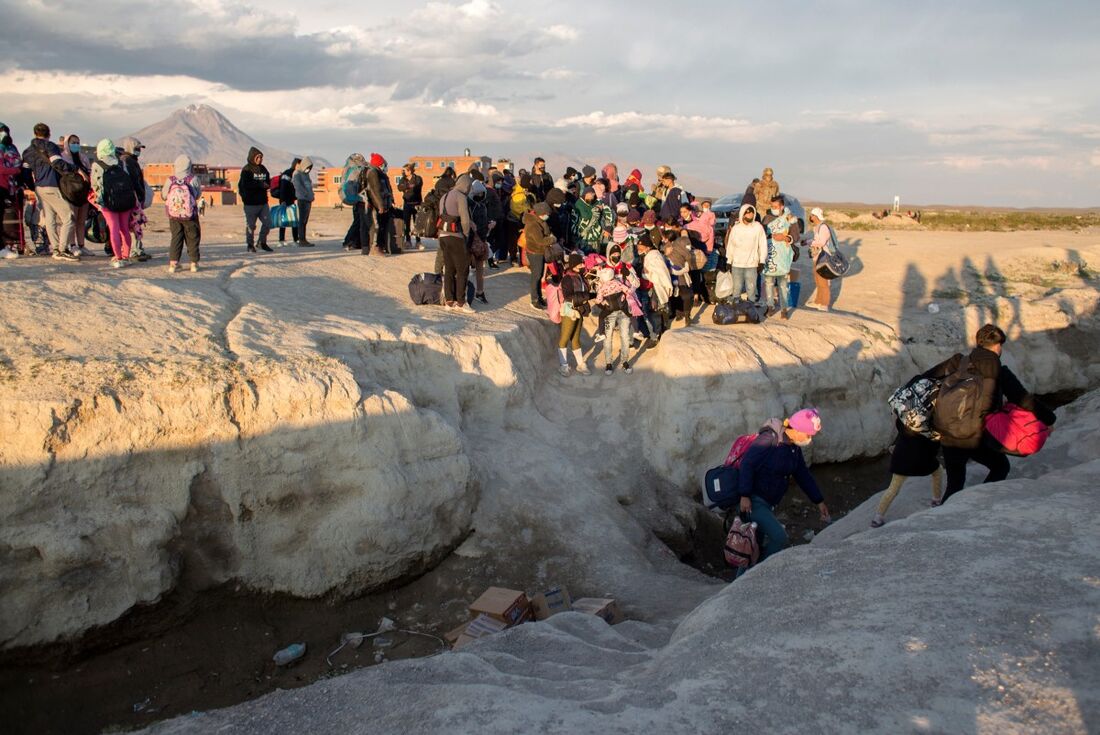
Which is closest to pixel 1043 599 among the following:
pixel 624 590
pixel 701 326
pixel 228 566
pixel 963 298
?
pixel 624 590

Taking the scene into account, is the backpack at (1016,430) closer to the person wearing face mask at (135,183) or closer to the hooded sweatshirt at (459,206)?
the hooded sweatshirt at (459,206)

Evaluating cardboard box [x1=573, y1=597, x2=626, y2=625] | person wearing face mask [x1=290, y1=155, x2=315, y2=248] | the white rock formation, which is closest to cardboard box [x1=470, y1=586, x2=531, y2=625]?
cardboard box [x1=573, y1=597, x2=626, y2=625]

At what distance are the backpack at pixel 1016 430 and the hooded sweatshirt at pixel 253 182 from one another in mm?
10421

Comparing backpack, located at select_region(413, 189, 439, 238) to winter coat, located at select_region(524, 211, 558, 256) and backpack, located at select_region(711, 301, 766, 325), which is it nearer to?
winter coat, located at select_region(524, 211, 558, 256)

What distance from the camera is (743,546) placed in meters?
7.70

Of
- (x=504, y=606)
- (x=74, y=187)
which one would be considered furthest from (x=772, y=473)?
(x=74, y=187)

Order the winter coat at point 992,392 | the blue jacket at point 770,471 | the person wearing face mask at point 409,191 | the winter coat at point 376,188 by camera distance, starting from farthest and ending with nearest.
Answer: the person wearing face mask at point 409,191
the winter coat at point 376,188
the blue jacket at point 770,471
the winter coat at point 992,392

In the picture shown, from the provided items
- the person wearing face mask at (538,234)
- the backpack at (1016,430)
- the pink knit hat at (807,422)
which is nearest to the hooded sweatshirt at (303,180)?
the person wearing face mask at (538,234)

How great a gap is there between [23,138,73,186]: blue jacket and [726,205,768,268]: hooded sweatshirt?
9127 mm

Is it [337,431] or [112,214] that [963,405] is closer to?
[337,431]

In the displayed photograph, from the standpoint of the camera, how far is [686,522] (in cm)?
1016

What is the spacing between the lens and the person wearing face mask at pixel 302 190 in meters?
13.7

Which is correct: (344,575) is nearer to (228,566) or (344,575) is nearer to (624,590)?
(228,566)

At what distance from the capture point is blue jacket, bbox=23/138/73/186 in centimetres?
1016
